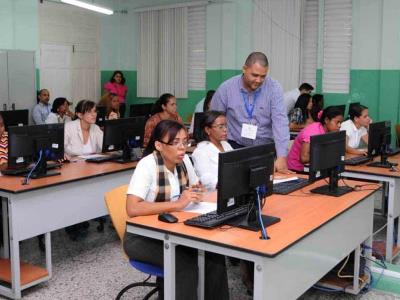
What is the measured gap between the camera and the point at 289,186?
329 cm

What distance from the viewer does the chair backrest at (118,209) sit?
2.85m

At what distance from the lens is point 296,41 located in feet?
27.3

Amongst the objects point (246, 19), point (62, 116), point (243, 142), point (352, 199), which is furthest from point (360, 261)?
point (246, 19)

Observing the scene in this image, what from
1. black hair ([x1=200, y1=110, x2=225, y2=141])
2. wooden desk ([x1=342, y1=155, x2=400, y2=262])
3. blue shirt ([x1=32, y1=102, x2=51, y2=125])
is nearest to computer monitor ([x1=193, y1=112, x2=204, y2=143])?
Result: black hair ([x1=200, y1=110, x2=225, y2=141])

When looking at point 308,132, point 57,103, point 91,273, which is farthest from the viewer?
point 57,103

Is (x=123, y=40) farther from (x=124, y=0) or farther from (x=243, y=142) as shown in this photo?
(x=243, y=142)

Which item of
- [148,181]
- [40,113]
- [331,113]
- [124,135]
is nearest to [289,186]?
[148,181]

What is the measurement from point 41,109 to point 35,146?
4686 millimetres

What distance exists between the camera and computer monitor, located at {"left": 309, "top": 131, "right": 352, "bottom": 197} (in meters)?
3.14

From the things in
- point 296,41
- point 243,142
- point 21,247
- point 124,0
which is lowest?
point 21,247

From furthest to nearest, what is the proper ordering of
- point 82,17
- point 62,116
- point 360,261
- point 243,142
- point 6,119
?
point 82,17
point 62,116
point 6,119
point 243,142
point 360,261

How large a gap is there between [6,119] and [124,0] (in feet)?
16.0

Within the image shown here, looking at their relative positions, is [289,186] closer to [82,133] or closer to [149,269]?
[149,269]

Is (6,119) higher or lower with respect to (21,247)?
higher
